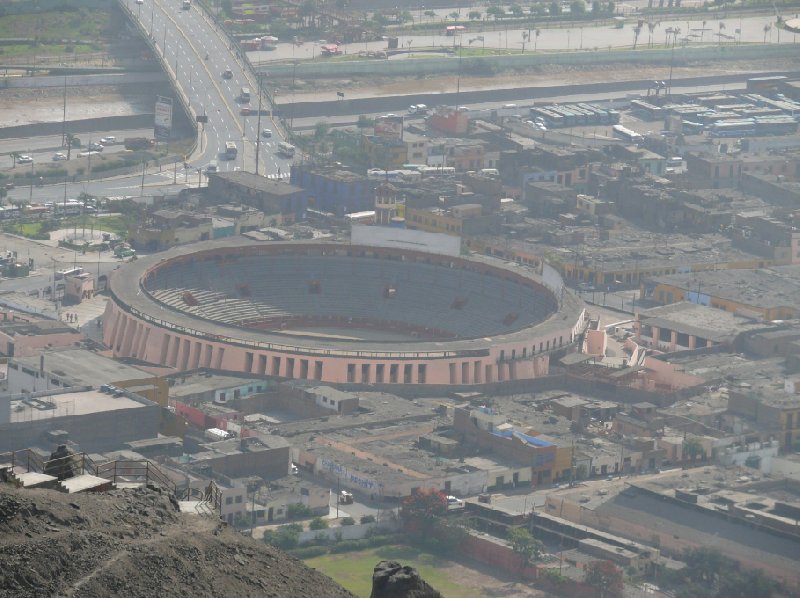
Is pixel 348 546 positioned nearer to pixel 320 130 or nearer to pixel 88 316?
pixel 88 316

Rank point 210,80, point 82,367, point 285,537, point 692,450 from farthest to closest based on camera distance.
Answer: point 210,80, point 82,367, point 692,450, point 285,537

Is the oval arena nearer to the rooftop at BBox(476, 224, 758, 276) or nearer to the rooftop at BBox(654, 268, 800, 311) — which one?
the rooftop at BBox(654, 268, 800, 311)

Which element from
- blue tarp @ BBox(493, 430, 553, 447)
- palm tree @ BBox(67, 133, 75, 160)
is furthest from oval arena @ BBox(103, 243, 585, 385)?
palm tree @ BBox(67, 133, 75, 160)

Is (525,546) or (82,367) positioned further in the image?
(82,367)

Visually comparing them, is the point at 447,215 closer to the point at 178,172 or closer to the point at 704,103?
the point at 178,172

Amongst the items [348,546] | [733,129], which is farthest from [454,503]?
[733,129]

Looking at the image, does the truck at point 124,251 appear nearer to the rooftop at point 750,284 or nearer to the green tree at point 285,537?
the rooftop at point 750,284

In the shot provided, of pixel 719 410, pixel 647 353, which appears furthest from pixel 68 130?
pixel 719 410
